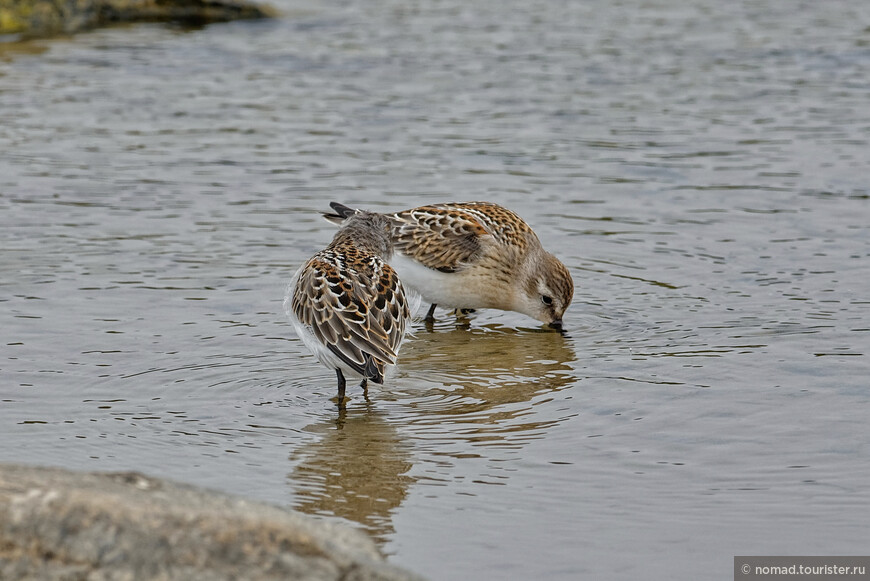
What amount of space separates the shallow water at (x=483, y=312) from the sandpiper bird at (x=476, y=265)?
0.27 metres

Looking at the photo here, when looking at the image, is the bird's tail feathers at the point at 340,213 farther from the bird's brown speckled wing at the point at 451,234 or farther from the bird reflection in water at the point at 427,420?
the bird reflection in water at the point at 427,420

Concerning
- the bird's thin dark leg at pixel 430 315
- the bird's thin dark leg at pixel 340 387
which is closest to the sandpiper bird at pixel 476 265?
the bird's thin dark leg at pixel 430 315

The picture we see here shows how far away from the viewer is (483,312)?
403 inches

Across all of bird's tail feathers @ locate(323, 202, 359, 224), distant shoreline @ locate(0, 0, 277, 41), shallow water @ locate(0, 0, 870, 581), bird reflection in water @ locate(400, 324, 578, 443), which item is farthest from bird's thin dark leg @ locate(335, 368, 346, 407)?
distant shoreline @ locate(0, 0, 277, 41)

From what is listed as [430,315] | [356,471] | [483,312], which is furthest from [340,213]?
[356,471]

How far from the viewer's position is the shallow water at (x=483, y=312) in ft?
20.0

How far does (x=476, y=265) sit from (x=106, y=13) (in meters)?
13.1

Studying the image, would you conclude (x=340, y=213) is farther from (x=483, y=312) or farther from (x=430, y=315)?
(x=483, y=312)

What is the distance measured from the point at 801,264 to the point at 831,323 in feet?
4.76

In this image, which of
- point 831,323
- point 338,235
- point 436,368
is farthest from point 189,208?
point 831,323

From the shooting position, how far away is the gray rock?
3.92m

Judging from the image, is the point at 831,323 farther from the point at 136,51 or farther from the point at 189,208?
the point at 136,51

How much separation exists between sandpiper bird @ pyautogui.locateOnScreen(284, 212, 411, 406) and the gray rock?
2.96m

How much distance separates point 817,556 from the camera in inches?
211
